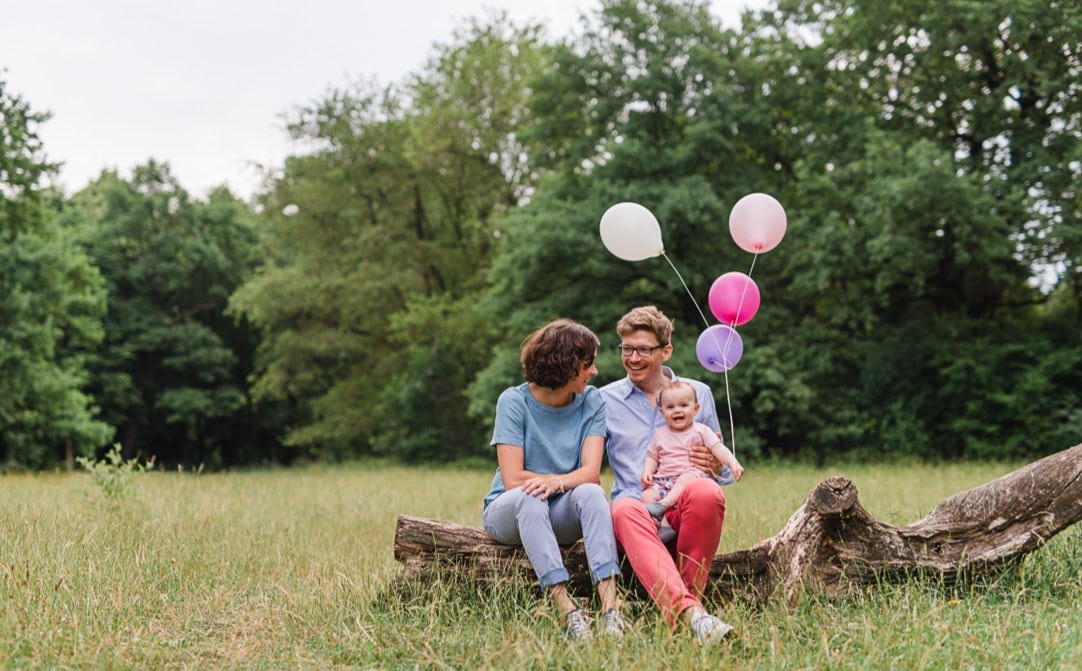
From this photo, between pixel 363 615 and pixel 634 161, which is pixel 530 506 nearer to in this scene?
pixel 363 615

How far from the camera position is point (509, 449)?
13.5ft

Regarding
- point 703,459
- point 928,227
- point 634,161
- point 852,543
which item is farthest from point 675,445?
point 634,161

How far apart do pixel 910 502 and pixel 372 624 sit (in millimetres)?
5573

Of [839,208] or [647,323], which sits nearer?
[647,323]

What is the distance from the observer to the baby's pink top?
424cm

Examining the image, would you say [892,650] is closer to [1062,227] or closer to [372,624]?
[372,624]

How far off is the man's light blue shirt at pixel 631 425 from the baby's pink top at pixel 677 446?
3.7 inches

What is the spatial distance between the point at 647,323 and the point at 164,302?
1071 inches

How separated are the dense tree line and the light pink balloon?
8640 mm

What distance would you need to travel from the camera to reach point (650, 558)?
3760 mm

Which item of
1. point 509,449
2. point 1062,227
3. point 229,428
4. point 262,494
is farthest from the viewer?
point 229,428

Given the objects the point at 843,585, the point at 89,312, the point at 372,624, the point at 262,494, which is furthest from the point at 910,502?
the point at 89,312

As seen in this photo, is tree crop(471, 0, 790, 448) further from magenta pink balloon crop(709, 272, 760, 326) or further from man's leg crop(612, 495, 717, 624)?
man's leg crop(612, 495, 717, 624)

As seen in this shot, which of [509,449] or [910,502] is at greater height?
[509,449]
